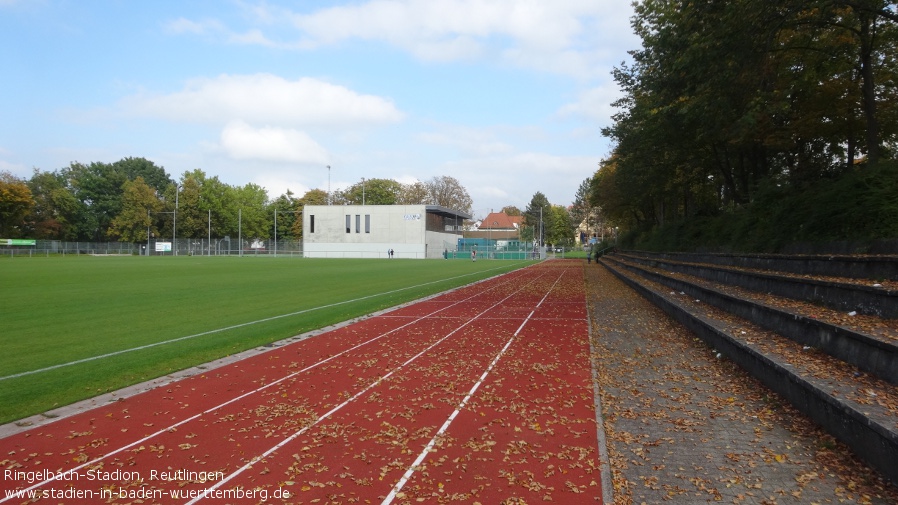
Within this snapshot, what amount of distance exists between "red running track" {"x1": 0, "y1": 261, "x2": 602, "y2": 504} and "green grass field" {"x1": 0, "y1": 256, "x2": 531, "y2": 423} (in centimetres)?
137

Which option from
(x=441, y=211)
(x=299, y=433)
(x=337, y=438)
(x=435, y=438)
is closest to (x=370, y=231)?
(x=441, y=211)

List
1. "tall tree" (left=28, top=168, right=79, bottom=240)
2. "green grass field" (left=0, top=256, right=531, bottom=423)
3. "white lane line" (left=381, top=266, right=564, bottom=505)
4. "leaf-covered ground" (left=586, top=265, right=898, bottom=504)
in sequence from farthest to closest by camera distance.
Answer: "tall tree" (left=28, top=168, right=79, bottom=240), "green grass field" (left=0, top=256, right=531, bottom=423), "white lane line" (left=381, top=266, right=564, bottom=505), "leaf-covered ground" (left=586, top=265, right=898, bottom=504)

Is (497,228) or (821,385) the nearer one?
(821,385)

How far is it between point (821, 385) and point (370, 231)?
7729 cm

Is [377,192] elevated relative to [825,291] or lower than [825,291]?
elevated

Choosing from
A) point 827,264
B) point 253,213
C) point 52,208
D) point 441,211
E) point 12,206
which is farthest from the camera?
point 253,213

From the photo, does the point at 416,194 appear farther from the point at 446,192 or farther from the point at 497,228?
the point at 497,228

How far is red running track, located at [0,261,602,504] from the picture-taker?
4406 mm

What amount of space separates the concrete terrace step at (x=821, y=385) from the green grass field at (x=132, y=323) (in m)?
8.67

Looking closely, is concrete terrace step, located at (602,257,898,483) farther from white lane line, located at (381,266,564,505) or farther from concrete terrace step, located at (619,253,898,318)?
white lane line, located at (381,266,564,505)

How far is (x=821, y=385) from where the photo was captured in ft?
17.3

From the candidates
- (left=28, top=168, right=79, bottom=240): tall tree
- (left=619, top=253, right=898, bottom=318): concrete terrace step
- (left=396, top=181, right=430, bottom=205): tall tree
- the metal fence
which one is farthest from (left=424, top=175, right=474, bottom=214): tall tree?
(left=619, top=253, right=898, bottom=318): concrete terrace step

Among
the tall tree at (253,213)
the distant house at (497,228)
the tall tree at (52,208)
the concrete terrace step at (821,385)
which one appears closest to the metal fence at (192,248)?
the tall tree at (52,208)

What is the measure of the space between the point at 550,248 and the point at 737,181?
85.8m
